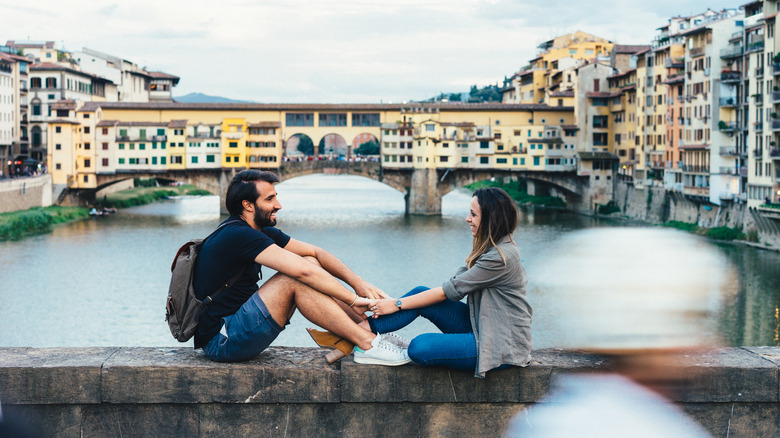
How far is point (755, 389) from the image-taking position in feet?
11.8

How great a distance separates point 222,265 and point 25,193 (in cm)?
3401

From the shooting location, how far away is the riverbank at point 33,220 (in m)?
30.3

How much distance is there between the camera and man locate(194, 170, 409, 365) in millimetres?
3545

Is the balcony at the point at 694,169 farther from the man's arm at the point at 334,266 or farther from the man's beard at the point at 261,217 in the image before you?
the man's beard at the point at 261,217

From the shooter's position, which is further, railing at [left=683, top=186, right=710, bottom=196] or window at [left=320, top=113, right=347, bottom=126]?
window at [left=320, top=113, right=347, bottom=126]

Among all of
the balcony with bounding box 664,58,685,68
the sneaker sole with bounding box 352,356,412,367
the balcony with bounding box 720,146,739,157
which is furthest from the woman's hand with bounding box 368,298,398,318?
the balcony with bounding box 664,58,685,68

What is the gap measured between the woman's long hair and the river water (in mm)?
507

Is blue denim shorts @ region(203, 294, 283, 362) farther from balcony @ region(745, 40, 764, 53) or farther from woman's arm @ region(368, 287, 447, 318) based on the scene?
balcony @ region(745, 40, 764, 53)

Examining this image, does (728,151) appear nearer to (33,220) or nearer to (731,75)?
(731,75)

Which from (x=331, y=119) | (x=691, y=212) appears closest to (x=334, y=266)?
(x=691, y=212)

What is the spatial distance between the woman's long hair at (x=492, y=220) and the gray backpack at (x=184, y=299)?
0.91 metres

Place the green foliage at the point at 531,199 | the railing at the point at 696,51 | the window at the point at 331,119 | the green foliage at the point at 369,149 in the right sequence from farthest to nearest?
the green foliage at the point at 369,149 → the green foliage at the point at 531,199 → the window at the point at 331,119 → the railing at the point at 696,51

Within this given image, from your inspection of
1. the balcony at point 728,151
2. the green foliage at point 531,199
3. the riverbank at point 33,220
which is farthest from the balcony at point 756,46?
the riverbank at point 33,220

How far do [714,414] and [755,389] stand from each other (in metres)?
0.16
